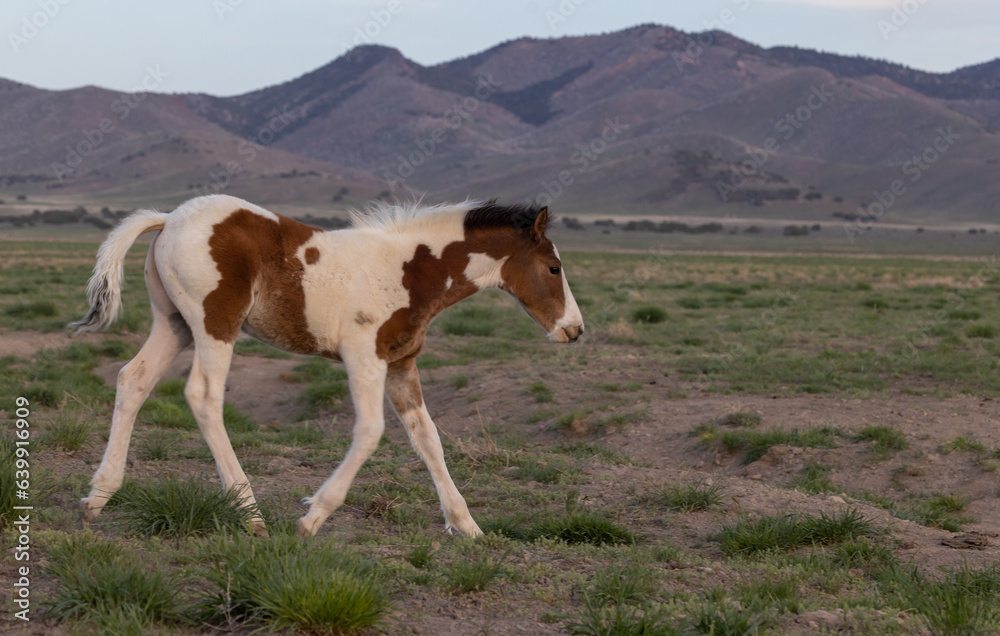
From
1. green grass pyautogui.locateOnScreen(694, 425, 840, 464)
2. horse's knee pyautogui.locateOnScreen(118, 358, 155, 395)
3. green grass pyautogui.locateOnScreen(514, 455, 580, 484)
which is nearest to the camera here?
horse's knee pyautogui.locateOnScreen(118, 358, 155, 395)

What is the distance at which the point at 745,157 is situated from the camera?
428 feet

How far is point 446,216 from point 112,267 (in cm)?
210

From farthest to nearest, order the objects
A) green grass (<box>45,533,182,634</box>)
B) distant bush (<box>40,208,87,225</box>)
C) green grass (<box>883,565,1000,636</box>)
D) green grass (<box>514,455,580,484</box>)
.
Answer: distant bush (<box>40,208,87,225</box>) → green grass (<box>514,455,580,484</box>) → green grass (<box>883,565,1000,636</box>) → green grass (<box>45,533,182,634</box>)

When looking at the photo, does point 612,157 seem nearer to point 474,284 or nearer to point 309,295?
point 474,284

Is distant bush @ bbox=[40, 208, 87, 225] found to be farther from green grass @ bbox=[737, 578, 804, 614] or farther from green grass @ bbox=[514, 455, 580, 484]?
green grass @ bbox=[737, 578, 804, 614]

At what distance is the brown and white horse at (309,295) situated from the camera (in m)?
5.50

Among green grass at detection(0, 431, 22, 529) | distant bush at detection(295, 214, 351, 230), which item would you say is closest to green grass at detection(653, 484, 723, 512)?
green grass at detection(0, 431, 22, 529)

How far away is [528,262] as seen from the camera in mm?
6238

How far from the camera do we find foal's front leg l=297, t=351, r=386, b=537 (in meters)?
5.29

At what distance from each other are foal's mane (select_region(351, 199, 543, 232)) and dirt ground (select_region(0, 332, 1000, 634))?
6.51ft

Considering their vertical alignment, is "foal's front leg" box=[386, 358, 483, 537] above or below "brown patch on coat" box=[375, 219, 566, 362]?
below

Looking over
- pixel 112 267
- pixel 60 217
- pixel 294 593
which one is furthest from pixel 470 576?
pixel 60 217

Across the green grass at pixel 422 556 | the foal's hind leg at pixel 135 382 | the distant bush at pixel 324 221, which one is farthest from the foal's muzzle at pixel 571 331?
the distant bush at pixel 324 221

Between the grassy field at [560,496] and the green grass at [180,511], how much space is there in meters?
0.02
